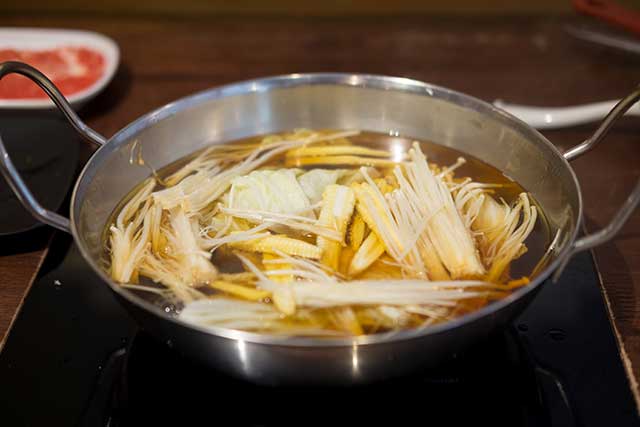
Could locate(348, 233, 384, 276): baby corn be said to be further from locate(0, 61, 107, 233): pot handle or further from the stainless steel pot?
→ locate(0, 61, 107, 233): pot handle

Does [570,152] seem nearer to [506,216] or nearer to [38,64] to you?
[506,216]

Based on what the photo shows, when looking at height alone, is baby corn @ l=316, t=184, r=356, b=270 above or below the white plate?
below

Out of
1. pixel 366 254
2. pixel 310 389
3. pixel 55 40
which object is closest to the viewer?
pixel 310 389

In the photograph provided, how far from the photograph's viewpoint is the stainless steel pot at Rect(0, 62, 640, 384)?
0.81 m

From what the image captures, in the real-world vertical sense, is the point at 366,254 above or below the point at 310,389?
above

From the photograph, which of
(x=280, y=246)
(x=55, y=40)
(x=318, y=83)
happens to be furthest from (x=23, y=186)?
(x=55, y=40)

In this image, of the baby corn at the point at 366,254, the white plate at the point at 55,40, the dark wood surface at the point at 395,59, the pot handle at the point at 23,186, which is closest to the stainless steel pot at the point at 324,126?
the pot handle at the point at 23,186

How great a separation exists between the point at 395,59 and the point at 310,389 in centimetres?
128

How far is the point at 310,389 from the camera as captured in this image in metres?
0.91

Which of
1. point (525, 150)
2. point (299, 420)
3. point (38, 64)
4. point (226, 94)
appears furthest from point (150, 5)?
point (299, 420)

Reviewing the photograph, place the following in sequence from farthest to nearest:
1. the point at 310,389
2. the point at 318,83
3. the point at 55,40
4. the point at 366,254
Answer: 1. the point at 55,40
2. the point at 318,83
3. the point at 366,254
4. the point at 310,389

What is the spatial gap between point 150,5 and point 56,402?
1.65 metres

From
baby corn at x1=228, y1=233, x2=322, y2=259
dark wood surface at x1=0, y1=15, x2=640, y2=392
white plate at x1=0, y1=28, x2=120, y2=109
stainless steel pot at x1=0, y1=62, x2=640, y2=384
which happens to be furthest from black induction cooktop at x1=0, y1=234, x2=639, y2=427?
white plate at x1=0, y1=28, x2=120, y2=109

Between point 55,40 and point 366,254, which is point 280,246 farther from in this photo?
point 55,40
